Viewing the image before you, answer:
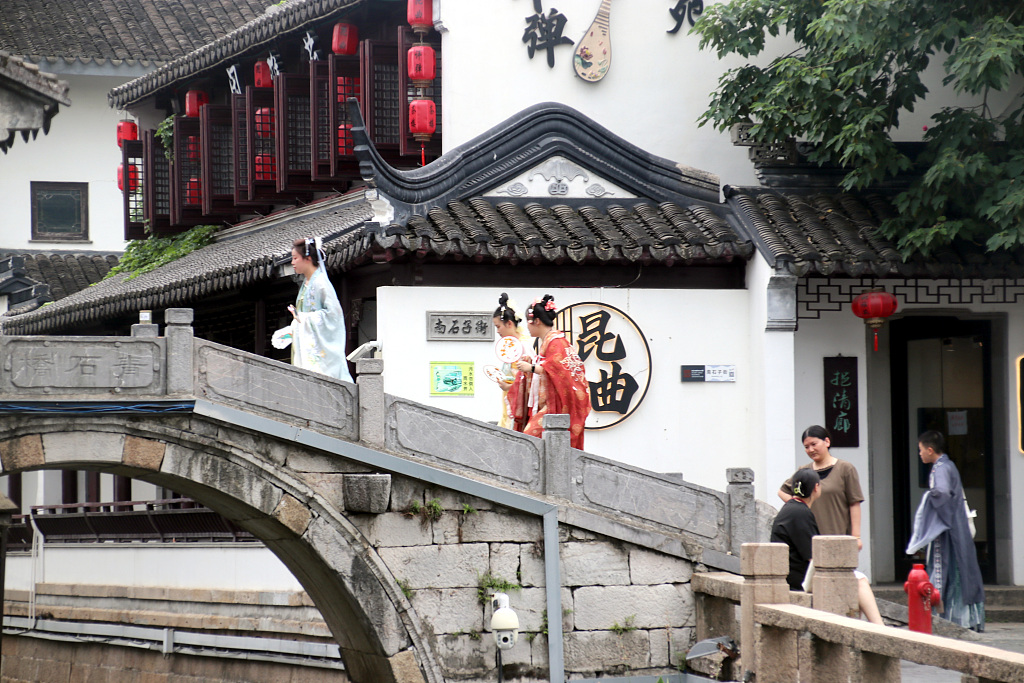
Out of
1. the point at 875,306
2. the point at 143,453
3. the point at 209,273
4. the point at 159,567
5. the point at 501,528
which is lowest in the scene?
the point at 159,567

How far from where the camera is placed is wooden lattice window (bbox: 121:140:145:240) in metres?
19.8

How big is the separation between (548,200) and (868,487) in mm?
Result: 4470

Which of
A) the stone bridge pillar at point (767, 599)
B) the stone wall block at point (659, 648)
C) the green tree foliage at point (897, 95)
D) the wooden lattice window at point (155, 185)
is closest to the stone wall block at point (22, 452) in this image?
the stone wall block at point (659, 648)

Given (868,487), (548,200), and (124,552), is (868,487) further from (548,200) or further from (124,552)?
(124,552)

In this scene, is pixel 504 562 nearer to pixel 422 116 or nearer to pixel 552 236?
pixel 552 236

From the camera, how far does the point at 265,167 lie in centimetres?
1648

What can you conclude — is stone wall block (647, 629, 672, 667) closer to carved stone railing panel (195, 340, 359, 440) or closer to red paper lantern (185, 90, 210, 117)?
carved stone railing panel (195, 340, 359, 440)

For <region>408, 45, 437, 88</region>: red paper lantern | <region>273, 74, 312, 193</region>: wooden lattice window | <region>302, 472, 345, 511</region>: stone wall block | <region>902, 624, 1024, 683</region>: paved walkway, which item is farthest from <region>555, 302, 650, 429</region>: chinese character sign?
<region>273, 74, 312, 193</region>: wooden lattice window

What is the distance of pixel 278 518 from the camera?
396 inches

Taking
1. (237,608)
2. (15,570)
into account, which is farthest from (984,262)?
(15,570)

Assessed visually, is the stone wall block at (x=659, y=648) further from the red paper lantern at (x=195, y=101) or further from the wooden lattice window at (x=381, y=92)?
the red paper lantern at (x=195, y=101)

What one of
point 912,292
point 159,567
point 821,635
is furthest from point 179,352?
point 912,292

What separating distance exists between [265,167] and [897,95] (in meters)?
7.59

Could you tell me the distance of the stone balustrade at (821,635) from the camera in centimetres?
658
